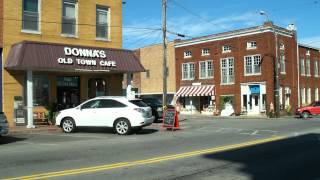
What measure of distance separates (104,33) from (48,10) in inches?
162

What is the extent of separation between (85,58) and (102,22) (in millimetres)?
3939

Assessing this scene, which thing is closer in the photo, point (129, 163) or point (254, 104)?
point (129, 163)

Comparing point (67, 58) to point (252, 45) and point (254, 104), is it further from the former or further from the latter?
point (254, 104)

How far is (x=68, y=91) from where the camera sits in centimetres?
2714

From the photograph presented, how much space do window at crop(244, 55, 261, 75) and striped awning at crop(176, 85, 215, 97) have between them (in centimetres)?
515

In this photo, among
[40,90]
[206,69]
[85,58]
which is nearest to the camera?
[85,58]

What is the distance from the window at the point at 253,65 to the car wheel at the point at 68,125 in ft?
102

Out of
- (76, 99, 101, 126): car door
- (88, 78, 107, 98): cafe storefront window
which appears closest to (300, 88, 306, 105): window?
(88, 78, 107, 98): cafe storefront window

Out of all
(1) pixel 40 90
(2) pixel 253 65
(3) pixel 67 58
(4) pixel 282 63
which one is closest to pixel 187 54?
(2) pixel 253 65

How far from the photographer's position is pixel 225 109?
51906mm

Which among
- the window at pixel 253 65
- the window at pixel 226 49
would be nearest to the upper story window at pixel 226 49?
the window at pixel 226 49

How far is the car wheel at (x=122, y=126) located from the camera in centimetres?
2059

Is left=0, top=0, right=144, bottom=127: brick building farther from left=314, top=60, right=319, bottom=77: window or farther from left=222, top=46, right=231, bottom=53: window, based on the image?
left=314, top=60, right=319, bottom=77: window

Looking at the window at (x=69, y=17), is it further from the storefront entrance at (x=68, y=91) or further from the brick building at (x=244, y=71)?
the brick building at (x=244, y=71)
